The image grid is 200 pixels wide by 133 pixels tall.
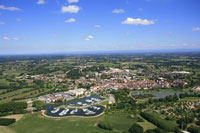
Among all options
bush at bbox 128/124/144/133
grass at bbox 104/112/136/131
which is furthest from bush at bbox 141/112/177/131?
bush at bbox 128/124/144/133

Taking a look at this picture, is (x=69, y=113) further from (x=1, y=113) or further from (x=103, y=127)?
(x=1, y=113)

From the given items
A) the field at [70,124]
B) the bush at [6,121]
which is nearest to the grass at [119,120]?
the field at [70,124]

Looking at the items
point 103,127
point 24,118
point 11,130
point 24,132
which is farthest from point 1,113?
point 103,127

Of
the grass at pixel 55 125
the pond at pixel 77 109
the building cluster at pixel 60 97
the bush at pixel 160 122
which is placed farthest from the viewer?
the building cluster at pixel 60 97

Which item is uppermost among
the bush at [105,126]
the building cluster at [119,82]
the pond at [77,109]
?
the building cluster at [119,82]

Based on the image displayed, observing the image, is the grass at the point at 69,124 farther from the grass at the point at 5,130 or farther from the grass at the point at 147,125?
the grass at the point at 5,130

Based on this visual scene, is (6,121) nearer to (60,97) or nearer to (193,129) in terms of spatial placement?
(60,97)
